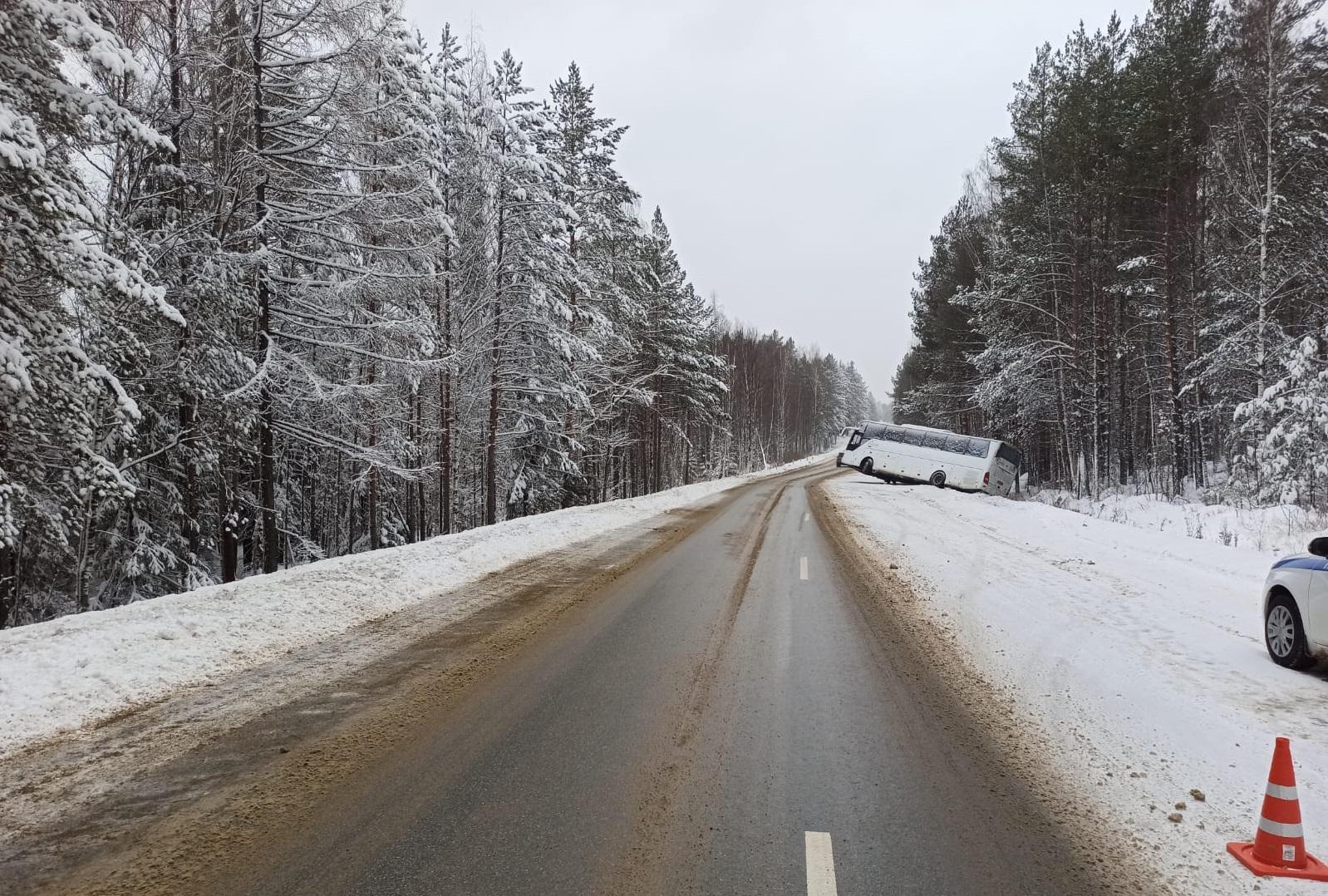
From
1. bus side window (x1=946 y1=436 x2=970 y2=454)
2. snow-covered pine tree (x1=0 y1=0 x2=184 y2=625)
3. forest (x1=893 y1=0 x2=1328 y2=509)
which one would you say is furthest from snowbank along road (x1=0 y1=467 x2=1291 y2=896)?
bus side window (x1=946 y1=436 x2=970 y2=454)

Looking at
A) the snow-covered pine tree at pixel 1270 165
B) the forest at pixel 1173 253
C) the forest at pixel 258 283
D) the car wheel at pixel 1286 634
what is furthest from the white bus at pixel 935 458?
the car wheel at pixel 1286 634

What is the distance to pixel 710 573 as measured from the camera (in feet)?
32.5

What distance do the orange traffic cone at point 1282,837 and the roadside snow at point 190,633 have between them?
6.72 m

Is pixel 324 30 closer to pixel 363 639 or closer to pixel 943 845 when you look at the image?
pixel 363 639

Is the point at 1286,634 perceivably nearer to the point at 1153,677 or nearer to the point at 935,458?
the point at 1153,677

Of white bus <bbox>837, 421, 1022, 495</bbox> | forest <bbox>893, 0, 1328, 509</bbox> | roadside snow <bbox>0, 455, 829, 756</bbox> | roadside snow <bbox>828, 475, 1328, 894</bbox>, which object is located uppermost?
forest <bbox>893, 0, 1328, 509</bbox>

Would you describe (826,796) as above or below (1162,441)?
below

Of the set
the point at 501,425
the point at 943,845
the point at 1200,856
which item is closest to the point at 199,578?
the point at 501,425

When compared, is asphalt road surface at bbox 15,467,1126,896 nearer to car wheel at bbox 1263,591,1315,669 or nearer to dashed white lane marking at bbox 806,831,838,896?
dashed white lane marking at bbox 806,831,838,896

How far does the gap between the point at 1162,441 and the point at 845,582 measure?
26.5 m

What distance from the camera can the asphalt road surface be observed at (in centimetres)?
297

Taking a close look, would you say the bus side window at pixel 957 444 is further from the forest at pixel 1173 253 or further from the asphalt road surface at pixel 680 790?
the asphalt road surface at pixel 680 790

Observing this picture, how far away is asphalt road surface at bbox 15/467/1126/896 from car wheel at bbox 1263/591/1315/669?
311 cm

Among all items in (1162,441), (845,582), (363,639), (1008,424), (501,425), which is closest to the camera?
(363,639)
